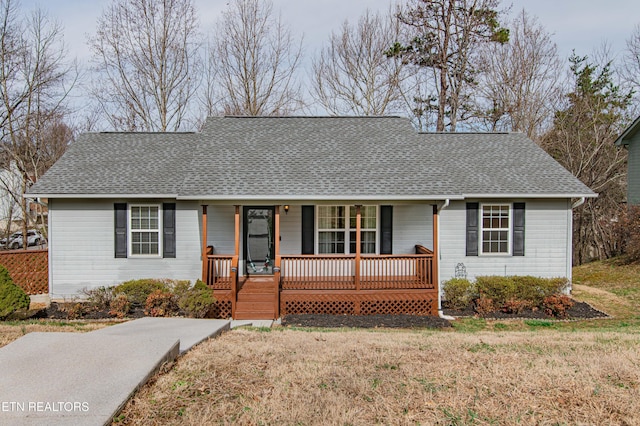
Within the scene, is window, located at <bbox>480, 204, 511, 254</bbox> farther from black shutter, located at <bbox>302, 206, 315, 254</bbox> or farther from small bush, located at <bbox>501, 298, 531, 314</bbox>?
black shutter, located at <bbox>302, 206, 315, 254</bbox>

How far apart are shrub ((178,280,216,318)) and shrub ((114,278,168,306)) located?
1.13 meters

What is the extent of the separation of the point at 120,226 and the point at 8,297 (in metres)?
3.05

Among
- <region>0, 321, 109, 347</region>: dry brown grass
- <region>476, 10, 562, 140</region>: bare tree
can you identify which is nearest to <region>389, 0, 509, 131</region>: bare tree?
<region>476, 10, 562, 140</region>: bare tree

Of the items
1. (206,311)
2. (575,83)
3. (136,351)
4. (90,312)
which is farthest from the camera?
(575,83)

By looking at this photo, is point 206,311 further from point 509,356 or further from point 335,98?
point 335,98

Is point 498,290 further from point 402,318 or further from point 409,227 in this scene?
point 409,227

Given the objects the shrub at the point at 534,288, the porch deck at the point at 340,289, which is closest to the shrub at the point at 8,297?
the porch deck at the point at 340,289

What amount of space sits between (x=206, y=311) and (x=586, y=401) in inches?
300

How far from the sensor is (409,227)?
1179cm

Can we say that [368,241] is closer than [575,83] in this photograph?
Yes

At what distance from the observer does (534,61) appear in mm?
23297

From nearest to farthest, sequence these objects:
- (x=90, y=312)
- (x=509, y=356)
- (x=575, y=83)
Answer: (x=509, y=356) < (x=90, y=312) < (x=575, y=83)

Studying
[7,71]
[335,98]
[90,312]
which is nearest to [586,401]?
[90,312]

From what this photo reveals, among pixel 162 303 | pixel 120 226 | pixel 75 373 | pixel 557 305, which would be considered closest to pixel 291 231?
pixel 162 303
